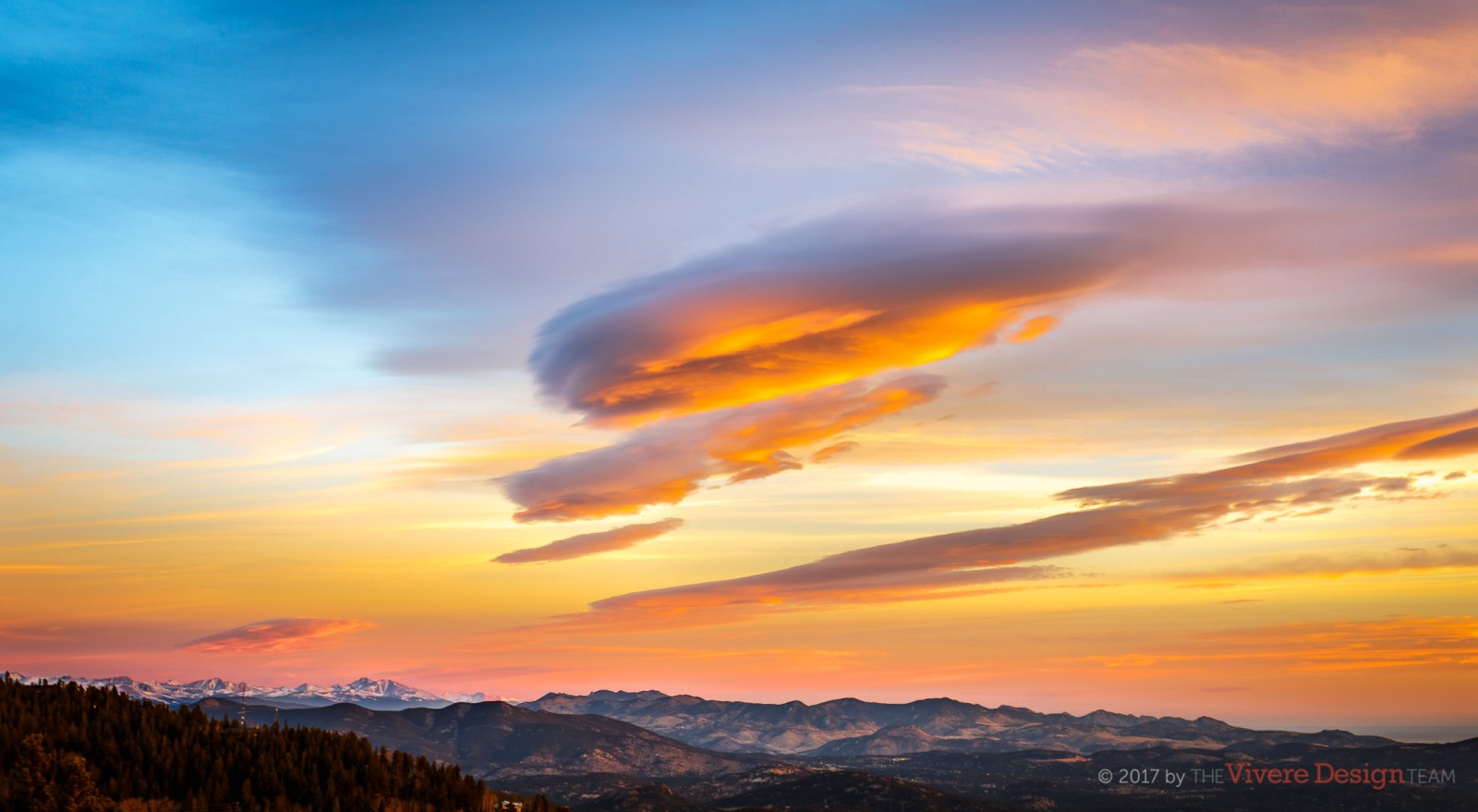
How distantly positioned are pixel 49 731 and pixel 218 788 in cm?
3623

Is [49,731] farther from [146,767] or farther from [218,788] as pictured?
[218,788]

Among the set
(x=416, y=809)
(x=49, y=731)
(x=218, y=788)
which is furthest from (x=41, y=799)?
(x=416, y=809)

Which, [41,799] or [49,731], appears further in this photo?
[49,731]

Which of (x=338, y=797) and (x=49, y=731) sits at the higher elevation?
(x=49, y=731)

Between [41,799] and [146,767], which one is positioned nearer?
[41,799]

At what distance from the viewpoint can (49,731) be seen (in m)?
199

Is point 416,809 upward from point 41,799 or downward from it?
downward

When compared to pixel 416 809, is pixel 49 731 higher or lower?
higher

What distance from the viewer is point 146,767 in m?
199

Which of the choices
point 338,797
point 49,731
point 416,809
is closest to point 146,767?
point 49,731

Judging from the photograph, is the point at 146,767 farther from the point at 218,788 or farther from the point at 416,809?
the point at 416,809

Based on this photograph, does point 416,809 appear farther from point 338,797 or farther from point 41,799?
point 41,799

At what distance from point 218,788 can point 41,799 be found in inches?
1343

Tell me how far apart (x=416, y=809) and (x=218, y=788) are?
110 ft
